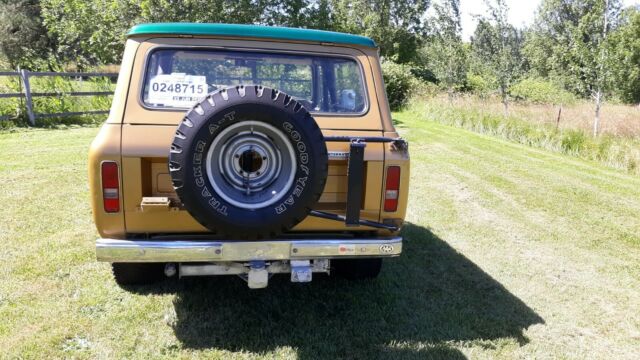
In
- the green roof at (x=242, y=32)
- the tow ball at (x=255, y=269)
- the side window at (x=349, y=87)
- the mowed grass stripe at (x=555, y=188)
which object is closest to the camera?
the tow ball at (x=255, y=269)

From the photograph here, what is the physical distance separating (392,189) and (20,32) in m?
36.4

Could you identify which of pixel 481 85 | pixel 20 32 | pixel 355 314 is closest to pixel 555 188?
pixel 355 314

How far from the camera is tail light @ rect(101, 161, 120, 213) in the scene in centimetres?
286

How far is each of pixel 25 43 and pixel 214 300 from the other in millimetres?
35338

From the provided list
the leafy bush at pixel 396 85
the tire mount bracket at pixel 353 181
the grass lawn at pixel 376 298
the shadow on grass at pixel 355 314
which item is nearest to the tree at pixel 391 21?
the leafy bush at pixel 396 85

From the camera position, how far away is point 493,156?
1059 cm

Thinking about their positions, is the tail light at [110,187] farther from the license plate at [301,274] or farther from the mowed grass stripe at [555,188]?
the mowed grass stripe at [555,188]

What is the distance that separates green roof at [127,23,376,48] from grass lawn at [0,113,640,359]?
76.8 inches

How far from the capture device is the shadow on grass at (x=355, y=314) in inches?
127

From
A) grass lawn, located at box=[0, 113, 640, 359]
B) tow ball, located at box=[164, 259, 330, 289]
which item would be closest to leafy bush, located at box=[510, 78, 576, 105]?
grass lawn, located at box=[0, 113, 640, 359]

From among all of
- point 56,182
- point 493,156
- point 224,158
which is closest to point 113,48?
point 56,182

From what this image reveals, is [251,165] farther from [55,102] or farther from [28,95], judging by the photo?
[55,102]

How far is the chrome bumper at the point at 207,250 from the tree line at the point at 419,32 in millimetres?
11754

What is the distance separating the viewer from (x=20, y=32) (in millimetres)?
31969
